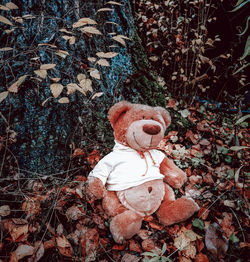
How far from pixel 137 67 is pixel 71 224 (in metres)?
2.14

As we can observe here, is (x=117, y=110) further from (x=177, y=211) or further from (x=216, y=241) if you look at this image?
(x=216, y=241)

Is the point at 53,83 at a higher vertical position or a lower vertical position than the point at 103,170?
higher

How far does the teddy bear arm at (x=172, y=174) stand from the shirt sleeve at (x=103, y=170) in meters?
0.58

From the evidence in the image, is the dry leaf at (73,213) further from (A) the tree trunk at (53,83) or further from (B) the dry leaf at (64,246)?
(A) the tree trunk at (53,83)

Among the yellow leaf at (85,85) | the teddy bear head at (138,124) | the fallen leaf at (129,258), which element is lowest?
the fallen leaf at (129,258)

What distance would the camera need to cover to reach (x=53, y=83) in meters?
1.78

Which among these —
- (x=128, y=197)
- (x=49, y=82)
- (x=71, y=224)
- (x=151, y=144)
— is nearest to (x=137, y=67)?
(x=49, y=82)

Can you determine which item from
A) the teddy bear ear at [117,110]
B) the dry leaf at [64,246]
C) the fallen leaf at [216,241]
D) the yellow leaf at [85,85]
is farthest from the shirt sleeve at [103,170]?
the fallen leaf at [216,241]

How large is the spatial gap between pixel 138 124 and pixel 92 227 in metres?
1.01

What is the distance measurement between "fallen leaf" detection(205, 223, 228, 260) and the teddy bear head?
0.88 metres

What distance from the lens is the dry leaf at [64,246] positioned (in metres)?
1.31

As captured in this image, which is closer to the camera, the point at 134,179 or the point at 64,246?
the point at 64,246

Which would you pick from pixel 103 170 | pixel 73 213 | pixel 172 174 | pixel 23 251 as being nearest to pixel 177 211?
pixel 172 174

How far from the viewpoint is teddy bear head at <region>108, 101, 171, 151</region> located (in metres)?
1.43
